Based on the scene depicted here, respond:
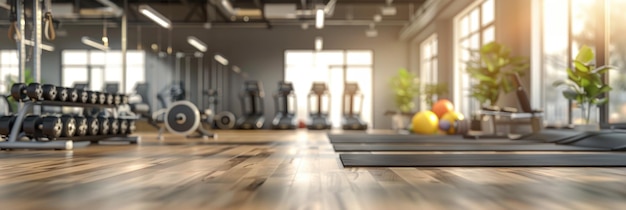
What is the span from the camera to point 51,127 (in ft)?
14.8

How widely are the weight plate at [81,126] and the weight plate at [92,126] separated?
70 mm

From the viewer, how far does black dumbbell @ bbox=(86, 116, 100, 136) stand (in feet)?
16.9

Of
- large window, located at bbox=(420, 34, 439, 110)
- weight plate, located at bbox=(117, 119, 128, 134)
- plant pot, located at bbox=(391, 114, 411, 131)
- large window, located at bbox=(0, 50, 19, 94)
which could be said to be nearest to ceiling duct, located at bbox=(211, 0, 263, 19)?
plant pot, located at bbox=(391, 114, 411, 131)

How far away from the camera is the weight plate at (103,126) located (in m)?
5.39

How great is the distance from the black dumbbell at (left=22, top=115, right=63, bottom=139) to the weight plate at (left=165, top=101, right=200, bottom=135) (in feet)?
8.05

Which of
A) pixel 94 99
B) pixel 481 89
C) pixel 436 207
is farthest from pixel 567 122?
pixel 436 207

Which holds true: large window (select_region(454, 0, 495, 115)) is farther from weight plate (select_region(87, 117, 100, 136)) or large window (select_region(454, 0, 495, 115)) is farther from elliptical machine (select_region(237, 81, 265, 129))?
weight plate (select_region(87, 117, 100, 136))

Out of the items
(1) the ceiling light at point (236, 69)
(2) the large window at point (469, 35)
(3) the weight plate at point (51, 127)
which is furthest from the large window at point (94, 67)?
(3) the weight plate at point (51, 127)

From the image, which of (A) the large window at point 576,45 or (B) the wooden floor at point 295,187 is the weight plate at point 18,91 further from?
(A) the large window at point 576,45

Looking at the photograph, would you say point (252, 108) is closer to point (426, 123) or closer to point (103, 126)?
point (426, 123)

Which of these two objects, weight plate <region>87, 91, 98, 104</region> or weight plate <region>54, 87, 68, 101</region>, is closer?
weight plate <region>54, 87, 68, 101</region>

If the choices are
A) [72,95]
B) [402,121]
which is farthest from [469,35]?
[72,95]

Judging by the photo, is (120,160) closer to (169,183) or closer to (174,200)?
(169,183)

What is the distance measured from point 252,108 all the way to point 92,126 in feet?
27.6
